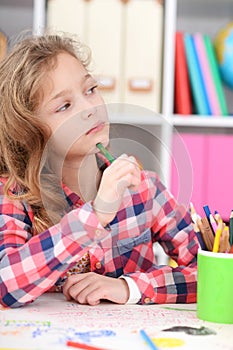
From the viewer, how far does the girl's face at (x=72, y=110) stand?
1.10m

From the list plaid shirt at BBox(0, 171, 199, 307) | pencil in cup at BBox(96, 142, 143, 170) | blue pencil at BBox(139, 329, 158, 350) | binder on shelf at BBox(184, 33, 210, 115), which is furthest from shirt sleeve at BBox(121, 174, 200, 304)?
binder on shelf at BBox(184, 33, 210, 115)

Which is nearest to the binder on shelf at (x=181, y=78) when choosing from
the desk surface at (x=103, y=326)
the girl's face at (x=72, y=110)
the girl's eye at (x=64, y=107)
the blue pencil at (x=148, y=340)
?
the girl's face at (x=72, y=110)

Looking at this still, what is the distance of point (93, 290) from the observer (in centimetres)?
111

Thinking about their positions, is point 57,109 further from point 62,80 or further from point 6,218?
point 6,218

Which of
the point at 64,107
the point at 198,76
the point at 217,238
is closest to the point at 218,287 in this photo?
the point at 217,238

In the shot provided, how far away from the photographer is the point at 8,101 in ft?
4.12

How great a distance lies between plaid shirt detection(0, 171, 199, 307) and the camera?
42.0 inches

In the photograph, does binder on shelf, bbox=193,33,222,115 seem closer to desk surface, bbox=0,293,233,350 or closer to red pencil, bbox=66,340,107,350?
desk surface, bbox=0,293,233,350

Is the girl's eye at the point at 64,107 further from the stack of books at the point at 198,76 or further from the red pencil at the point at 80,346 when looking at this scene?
the stack of books at the point at 198,76

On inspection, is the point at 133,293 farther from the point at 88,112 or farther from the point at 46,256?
the point at 88,112

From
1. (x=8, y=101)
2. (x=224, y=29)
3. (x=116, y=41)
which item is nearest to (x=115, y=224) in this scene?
(x=8, y=101)

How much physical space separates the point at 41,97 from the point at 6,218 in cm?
22

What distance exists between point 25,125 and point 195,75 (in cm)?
128

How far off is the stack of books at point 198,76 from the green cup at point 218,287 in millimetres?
1494
